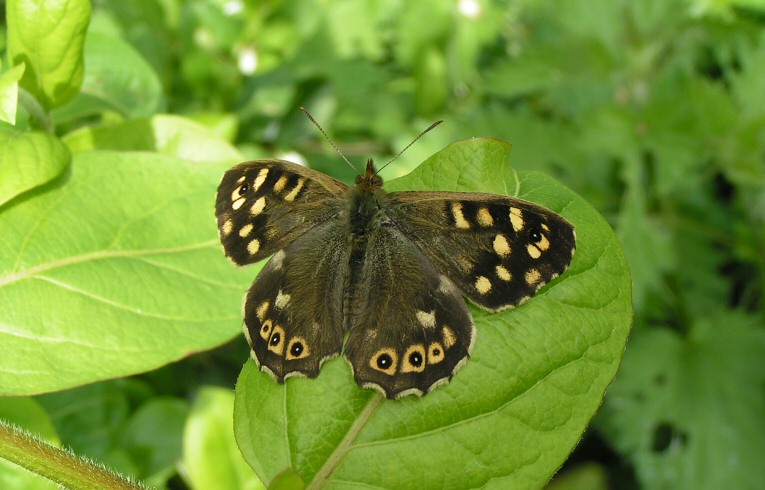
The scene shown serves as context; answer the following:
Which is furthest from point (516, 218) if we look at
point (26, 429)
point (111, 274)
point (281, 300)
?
point (26, 429)

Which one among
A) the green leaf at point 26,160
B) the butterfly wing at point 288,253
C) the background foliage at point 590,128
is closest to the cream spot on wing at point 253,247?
the butterfly wing at point 288,253

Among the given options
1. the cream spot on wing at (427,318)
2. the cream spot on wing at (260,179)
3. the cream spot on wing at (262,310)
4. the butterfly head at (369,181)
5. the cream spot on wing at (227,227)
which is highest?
the cream spot on wing at (260,179)

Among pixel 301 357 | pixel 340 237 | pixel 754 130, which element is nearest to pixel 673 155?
pixel 754 130

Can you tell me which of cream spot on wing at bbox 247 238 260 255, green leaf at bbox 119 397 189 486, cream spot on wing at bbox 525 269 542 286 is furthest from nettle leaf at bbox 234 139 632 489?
green leaf at bbox 119 397 189 486

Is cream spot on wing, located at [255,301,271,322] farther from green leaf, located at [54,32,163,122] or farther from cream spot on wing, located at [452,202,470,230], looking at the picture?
green leaf, located at [54,32,163,122]

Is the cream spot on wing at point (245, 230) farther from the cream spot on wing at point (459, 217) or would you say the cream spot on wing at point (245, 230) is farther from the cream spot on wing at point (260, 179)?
the cream spot on wing at point (459, 217)

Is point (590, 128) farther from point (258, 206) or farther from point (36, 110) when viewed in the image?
point (36, 110)
